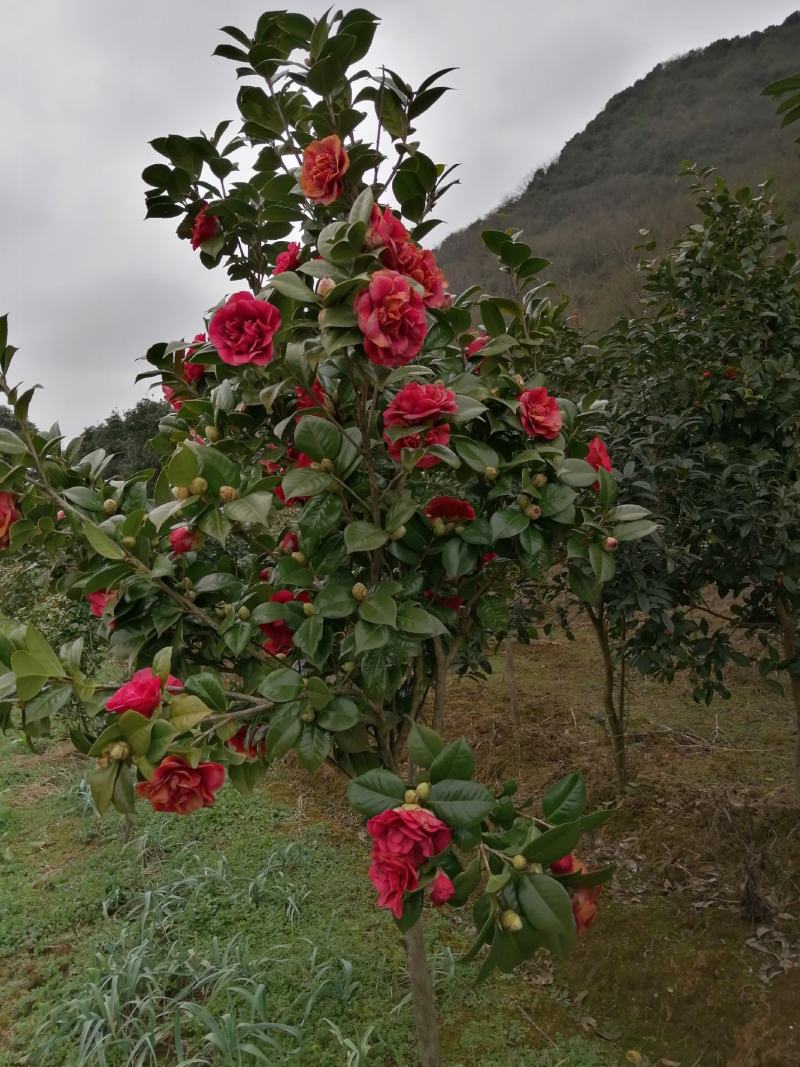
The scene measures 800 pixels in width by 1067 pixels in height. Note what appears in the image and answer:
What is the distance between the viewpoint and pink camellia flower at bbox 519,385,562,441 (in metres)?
1.17

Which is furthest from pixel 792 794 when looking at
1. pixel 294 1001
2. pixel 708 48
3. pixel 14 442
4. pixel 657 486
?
pixel 708 48

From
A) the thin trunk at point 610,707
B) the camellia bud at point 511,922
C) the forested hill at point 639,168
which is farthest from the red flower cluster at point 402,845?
the forested hill at point 639,168

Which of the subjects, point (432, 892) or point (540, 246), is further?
point (540, 246)

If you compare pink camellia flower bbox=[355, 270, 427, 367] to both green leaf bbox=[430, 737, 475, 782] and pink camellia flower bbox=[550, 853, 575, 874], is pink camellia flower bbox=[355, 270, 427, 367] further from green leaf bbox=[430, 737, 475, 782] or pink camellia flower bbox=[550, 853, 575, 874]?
pink camellia flower bbox=[550, 853, 575, 874]

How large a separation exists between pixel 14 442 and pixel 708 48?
33955mm

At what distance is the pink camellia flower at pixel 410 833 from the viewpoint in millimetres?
866

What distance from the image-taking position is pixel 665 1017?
2.02 m

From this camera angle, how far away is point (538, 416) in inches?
46.4

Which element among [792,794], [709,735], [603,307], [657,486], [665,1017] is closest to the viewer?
[665,1017]

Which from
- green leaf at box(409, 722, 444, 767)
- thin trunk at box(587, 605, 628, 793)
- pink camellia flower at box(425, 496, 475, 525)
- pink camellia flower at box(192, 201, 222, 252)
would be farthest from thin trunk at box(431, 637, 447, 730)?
thin trunk at box(587, 605, 628, 793)

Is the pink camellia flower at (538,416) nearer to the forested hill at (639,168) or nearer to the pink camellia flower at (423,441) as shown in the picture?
the pink camellia flower at (423,441)

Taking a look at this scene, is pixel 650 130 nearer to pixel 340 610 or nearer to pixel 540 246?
pixel 540 246

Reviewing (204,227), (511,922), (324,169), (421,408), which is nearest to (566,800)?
(511,922)

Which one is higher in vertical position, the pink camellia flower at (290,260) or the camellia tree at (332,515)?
the pink camellia flower at (290,260)
